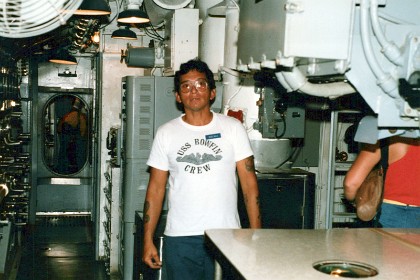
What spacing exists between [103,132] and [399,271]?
5.20 m

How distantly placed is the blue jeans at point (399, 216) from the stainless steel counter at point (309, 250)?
265 mm

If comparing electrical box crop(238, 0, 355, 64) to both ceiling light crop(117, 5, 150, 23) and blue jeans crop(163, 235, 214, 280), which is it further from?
ceiling light crop(117, 5, 150, 23)

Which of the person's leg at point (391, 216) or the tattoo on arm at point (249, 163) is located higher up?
the tattoo on arm at point (249, 163)

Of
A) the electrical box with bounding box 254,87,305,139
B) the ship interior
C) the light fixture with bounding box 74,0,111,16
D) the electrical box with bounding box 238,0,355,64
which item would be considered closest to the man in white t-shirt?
the ship interior

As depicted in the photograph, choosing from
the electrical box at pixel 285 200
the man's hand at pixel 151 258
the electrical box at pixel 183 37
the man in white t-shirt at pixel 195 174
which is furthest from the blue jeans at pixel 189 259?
the electrical box at pixel 183 37

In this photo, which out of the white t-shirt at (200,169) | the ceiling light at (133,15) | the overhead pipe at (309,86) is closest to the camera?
the overhead pipe at (309,86)

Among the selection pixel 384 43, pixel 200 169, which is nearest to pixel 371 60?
pixel 384 43

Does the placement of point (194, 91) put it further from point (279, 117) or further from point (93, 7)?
point (93, 7)

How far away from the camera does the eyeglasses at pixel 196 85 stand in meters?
3.32

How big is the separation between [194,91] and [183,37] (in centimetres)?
218

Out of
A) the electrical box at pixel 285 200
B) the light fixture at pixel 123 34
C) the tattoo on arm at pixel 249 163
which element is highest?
the light fixture at pixel 123 34

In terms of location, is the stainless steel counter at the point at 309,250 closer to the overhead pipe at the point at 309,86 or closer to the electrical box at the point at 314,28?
the overhead pipe at the point at 309,86

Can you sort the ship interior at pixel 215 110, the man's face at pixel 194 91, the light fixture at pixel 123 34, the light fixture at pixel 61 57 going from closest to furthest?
the ship interior at pixel 215 110 < the man's face at pixel 194 91 < the light fixture at pixel 123 34 < the light fixture at pixel 61 57

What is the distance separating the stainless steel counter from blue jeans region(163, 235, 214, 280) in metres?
0.66
